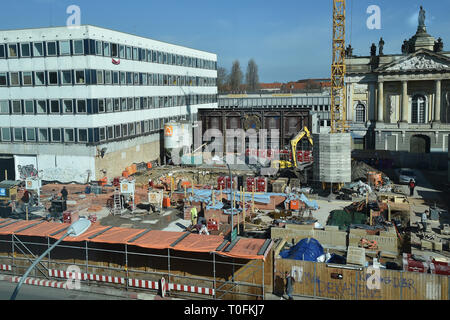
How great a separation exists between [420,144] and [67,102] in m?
45.2

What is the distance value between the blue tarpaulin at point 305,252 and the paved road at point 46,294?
773cm

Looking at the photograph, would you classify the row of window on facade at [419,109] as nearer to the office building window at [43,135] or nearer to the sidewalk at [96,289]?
the office building window at [43,135]

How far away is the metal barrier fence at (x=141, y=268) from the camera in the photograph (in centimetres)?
1764

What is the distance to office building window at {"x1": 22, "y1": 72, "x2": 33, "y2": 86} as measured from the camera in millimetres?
42031

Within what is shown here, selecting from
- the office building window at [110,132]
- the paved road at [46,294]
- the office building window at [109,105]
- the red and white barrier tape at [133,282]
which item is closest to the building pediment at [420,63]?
the office building window at [109,105]

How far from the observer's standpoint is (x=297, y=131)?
53406mm

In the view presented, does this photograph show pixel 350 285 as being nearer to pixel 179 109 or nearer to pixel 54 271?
pixel 54 271

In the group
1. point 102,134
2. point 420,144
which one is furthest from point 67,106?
point 420,144

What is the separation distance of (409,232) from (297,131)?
2755 cm

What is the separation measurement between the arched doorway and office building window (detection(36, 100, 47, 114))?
46.1 m

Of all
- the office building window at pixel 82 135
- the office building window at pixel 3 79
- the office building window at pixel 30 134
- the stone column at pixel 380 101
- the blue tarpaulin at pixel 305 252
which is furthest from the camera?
the stone column at pixel 380 101

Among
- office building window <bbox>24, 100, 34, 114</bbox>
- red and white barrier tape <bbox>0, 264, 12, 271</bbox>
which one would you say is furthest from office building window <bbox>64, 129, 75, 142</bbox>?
red and white barrier tape <bbox>0, 264, 12, 271</bbox>

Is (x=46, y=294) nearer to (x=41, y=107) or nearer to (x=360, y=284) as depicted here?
(x=360, y=284)

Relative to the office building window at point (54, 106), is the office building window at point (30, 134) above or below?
below
